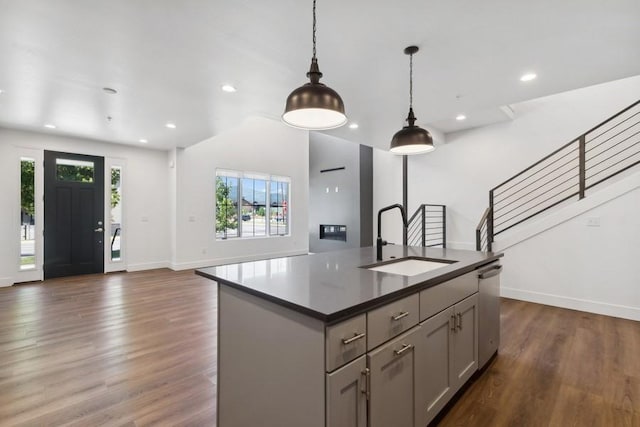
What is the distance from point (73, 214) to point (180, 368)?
5.07 metres

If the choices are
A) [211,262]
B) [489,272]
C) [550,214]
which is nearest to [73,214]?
[211,262]

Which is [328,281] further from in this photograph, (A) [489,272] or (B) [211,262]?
(B) [211,262]

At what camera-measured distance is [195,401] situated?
6.51 feet

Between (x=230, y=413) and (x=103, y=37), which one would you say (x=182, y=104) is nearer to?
(x=103, y=37)

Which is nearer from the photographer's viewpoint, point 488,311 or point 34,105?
point 488,311

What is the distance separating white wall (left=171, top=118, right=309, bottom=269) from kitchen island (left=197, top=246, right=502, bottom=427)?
534 cm

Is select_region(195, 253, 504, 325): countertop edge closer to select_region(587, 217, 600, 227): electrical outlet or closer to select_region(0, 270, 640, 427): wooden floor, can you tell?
select_region(0, 270, 640, 427): wooden floor

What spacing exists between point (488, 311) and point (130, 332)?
3.49m

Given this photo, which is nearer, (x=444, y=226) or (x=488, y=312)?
(x=488, y=312)

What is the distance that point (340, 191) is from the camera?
831cm

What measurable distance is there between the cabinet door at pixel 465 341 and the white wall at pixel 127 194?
258 inches

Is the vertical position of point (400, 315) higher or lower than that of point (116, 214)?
lower

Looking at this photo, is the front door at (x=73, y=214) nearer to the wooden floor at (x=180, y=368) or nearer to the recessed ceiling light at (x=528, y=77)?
the wooden floor at (x=180, y=368)

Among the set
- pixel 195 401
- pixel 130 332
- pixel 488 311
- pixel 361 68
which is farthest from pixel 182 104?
pixel 488 311
